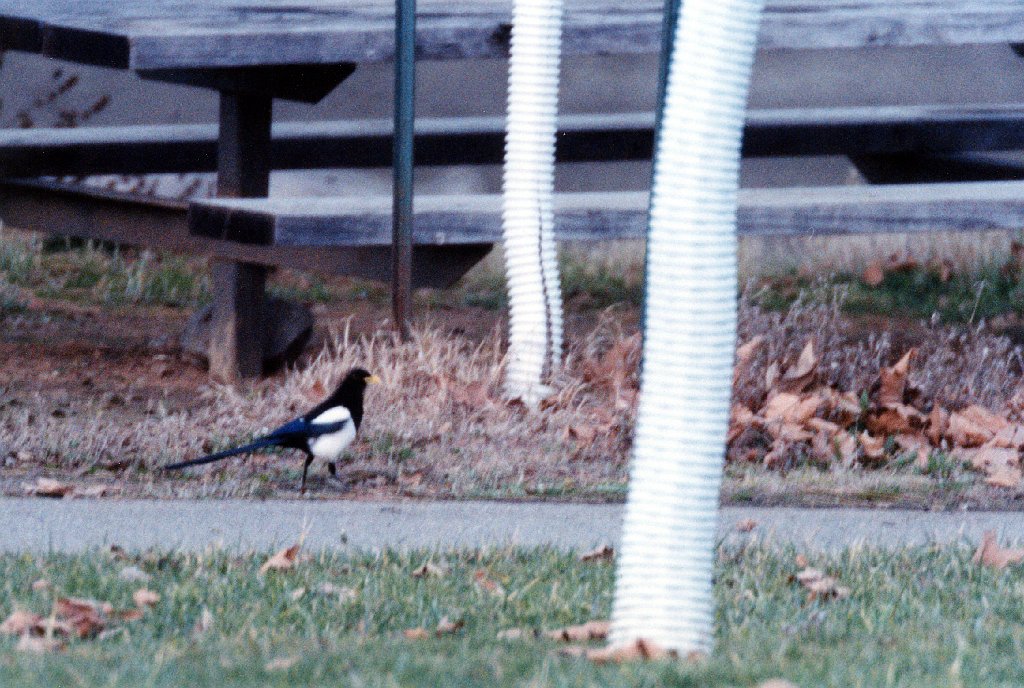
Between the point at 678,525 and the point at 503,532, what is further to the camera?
the point at 503,532

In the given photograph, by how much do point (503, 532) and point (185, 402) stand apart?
2.58 meters

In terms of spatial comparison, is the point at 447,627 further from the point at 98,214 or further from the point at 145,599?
the point at 98,214

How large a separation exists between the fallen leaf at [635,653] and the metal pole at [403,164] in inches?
146

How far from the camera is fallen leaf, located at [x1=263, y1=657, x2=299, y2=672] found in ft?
10.7

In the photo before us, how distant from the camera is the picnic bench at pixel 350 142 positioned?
6891 mm

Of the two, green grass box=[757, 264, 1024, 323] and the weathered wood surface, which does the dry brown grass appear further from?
green grass box=[757, 264, 1024, 323]

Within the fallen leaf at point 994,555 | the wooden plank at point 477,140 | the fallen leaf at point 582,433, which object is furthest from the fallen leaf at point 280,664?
the wooden plank at point 477,140

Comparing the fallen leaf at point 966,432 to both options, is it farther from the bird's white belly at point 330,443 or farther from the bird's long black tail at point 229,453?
the bird's long black tail at point 229,453

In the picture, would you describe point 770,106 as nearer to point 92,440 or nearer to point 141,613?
point 92,440

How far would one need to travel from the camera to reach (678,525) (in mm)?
3346

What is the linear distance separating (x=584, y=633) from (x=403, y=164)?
355 centimetres

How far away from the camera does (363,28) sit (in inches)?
278

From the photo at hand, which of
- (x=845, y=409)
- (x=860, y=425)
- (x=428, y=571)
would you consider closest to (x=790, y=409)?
(x=845, y=409)

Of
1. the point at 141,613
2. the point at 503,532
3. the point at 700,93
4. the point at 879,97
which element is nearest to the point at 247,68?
the point at 503,532
